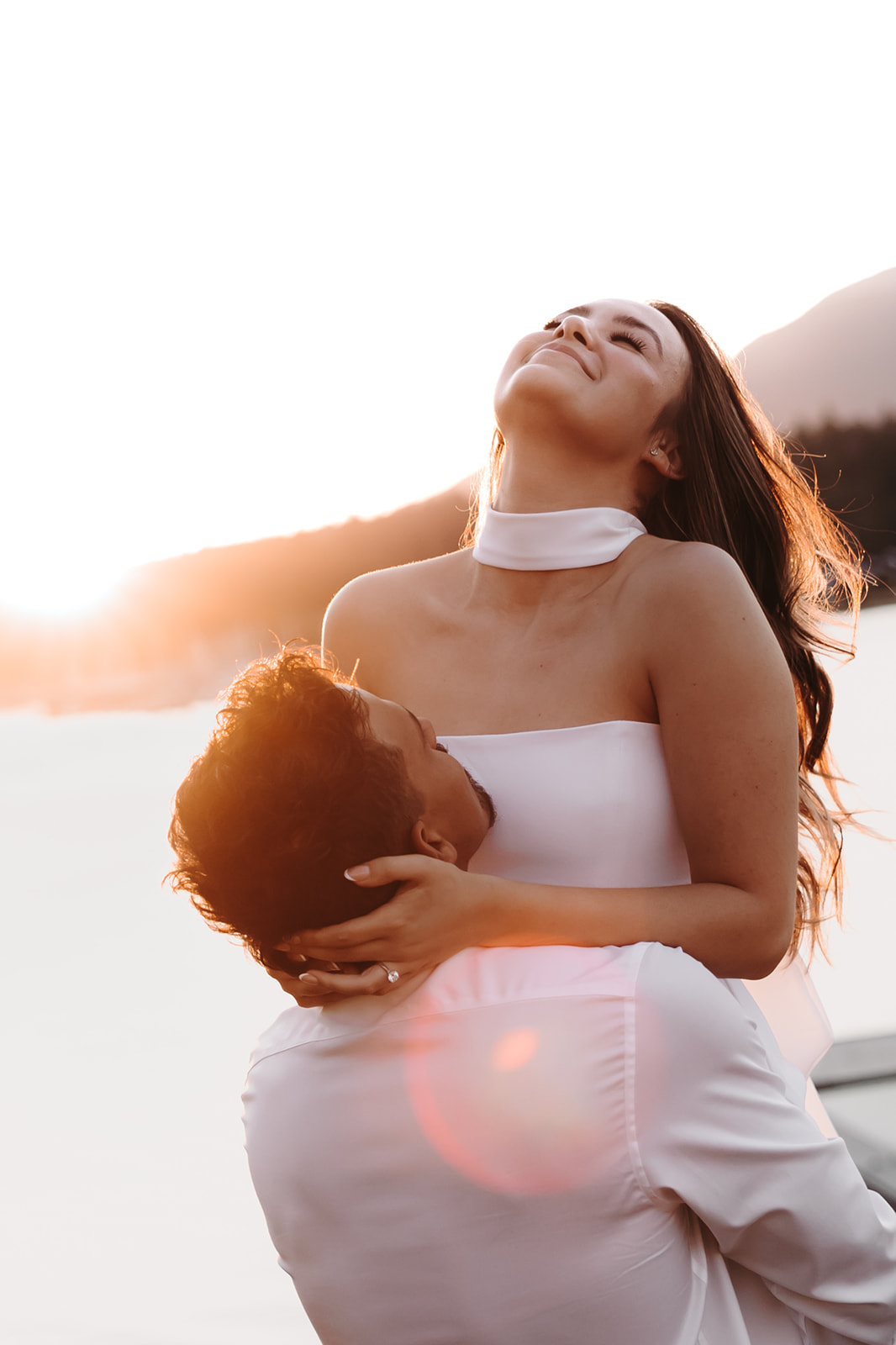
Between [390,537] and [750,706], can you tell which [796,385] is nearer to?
[390,537]

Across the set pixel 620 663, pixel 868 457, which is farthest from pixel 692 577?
pixel 868 457

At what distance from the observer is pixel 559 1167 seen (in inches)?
38.8

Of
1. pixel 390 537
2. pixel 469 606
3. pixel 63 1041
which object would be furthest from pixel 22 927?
pixel 469 606

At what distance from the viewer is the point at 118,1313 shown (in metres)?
2.35

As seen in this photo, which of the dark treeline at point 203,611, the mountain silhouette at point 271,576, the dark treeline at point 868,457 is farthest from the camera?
the mountain silhouette at point 271,576

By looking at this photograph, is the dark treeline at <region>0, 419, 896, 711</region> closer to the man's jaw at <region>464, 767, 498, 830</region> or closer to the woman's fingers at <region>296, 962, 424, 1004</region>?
the man's jaw at <region>464, 767, 498, 830</region>

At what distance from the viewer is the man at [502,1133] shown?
3.26 ft

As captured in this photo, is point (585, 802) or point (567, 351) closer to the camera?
point (585, 802)

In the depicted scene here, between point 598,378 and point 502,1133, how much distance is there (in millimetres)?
1069

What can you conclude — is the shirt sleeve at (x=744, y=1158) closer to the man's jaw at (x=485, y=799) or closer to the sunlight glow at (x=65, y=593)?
the man's jaw at (x=485, y=799)

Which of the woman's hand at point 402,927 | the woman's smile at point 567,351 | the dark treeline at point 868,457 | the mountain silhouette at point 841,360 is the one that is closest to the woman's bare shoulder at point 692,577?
the woman's smile at point 567,351

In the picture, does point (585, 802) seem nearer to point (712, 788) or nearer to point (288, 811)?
point (712, 788)

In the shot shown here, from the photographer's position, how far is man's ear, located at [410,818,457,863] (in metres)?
1.15

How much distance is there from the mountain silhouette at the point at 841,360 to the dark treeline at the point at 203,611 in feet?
0.36
